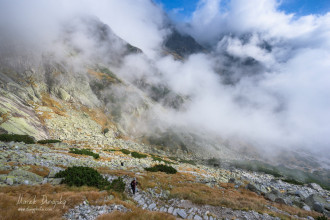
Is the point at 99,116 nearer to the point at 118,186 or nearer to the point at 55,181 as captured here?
the point at 55,181

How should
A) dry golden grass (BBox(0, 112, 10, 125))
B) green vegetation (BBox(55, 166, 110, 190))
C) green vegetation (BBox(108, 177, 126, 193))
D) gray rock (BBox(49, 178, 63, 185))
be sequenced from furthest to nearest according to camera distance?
dry golden grass (BBox(0, 112, 10, 125))
green vegetation (BBox(108, 177, 126, 193))
green vegetation (BBox(55, 166, 110, 190))
gray rock (BBox(49, 178, 63, 185))

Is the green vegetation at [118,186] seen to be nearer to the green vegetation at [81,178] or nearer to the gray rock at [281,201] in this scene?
the green vegetation at [81,178]

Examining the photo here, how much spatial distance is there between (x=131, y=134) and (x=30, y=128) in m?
48.8

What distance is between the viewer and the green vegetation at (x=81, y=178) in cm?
1208

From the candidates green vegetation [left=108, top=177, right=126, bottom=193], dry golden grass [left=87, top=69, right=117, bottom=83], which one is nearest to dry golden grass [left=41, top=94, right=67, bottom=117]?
dry golden grass [left=87, top=69, right=117, bottom=83]

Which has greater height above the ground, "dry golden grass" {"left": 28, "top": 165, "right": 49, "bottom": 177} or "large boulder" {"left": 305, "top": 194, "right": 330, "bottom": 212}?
"large boulder" {"left": 305, "top": 194, "right": 330, "bottom": 212}

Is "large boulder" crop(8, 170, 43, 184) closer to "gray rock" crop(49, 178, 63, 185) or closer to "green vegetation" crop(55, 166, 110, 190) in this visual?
"gray rock" crop(49, 178, 63, 185)

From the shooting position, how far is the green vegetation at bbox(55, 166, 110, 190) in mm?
12078

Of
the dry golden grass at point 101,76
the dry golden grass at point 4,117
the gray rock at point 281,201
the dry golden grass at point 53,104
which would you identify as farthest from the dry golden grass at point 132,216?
the dry golden grass at point 101,76

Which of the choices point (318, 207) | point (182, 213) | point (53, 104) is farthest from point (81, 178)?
point (53, 104)

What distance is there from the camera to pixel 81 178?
12.6m

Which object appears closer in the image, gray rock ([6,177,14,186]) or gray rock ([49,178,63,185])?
gray rock ([6,177,14,186])

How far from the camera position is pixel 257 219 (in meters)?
11.1

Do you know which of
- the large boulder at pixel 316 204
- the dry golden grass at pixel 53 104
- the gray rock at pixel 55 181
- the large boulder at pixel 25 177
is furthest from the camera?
the dry golden grass at pixel 53 104
